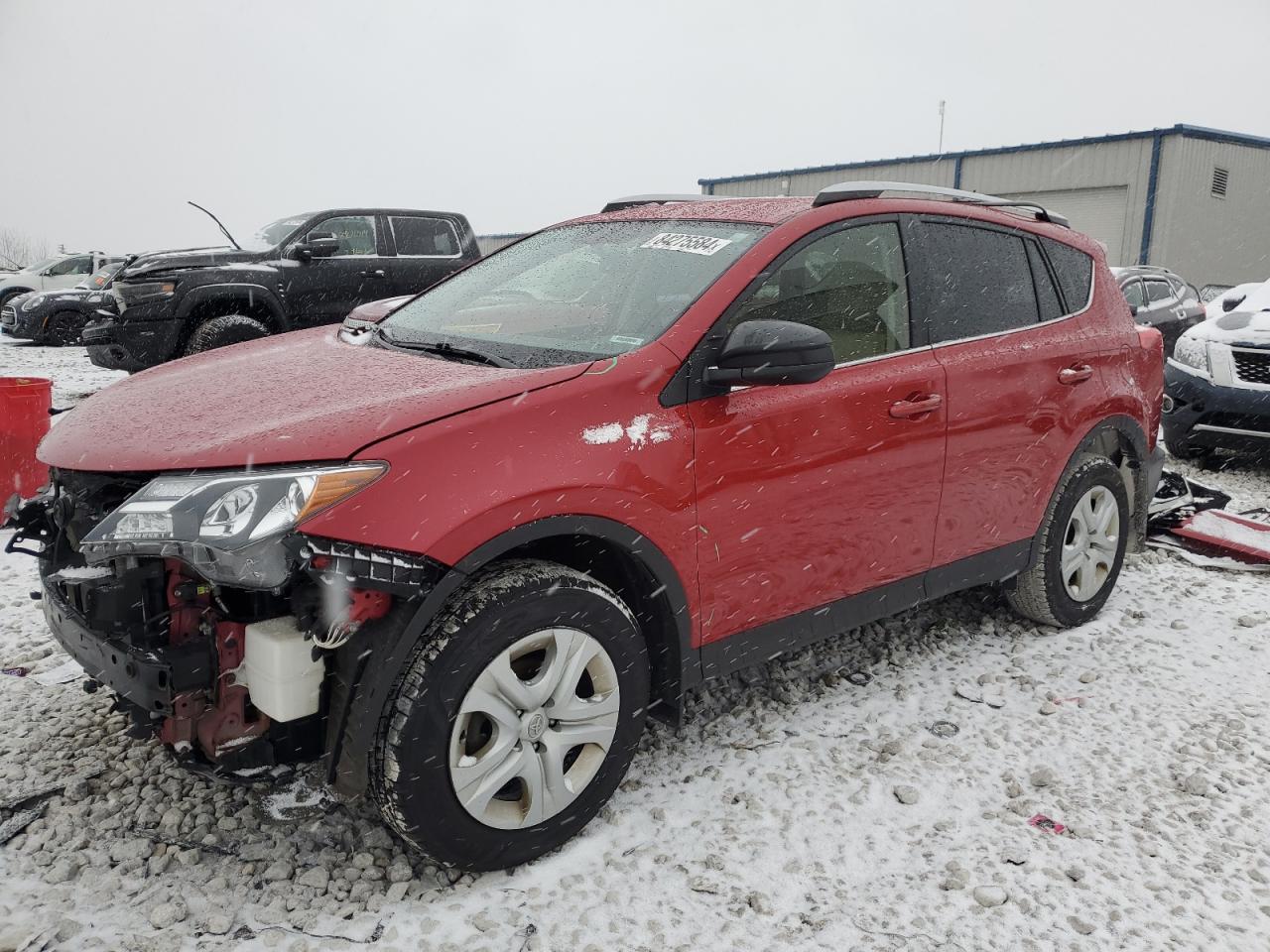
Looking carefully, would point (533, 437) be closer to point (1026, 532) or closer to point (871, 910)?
point (871, 910)

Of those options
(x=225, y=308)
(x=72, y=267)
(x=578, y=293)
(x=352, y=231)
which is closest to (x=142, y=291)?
(x=225, y=308)

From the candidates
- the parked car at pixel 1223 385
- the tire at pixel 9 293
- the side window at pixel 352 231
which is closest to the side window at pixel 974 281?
the parked car at pixel 1223 385

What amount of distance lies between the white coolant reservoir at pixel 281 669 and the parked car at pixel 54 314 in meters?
15.6

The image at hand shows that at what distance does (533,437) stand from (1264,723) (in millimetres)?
2810

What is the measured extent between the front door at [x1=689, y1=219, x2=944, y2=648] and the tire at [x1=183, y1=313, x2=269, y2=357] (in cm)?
680

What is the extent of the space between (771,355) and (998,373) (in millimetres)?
1308

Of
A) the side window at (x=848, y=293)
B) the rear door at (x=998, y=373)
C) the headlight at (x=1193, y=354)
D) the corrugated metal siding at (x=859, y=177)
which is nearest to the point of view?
the side window at (x=848, y=293)

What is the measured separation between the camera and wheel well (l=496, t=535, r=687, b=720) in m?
2.51

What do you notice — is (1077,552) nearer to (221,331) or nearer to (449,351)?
(449,351)

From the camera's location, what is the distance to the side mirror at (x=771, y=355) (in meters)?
2.51

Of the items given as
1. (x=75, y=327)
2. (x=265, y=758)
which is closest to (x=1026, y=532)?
(x=265, y=758)

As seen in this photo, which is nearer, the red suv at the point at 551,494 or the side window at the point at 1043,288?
the red suv at the point at 551,494

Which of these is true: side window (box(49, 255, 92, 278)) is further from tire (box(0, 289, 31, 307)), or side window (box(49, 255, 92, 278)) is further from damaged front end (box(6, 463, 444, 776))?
damaged front end (box(6, 463, 444, 776))

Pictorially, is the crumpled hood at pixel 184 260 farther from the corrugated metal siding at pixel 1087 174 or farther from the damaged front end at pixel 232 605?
the corrugated metal siding at pixel 1087 174
